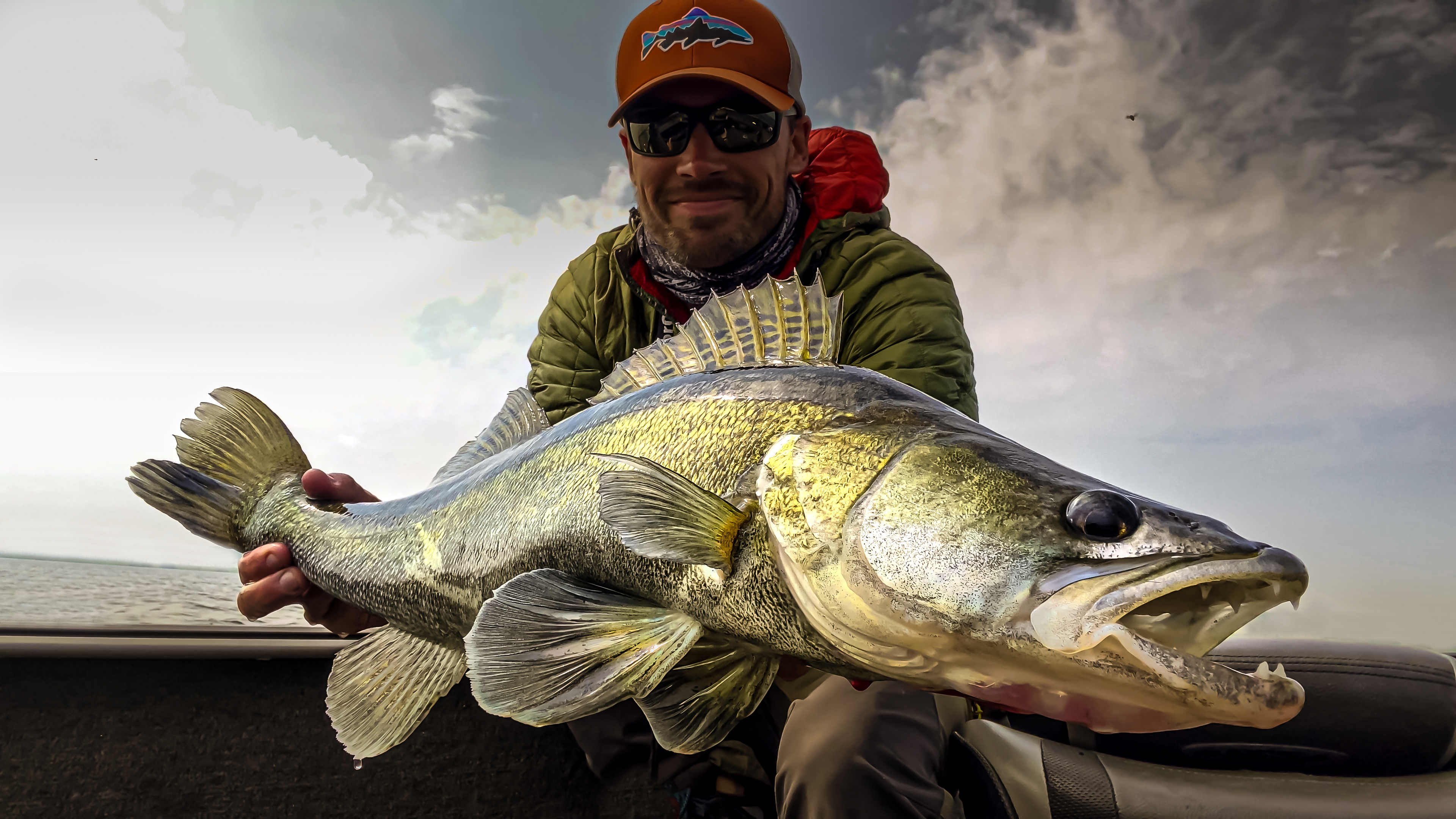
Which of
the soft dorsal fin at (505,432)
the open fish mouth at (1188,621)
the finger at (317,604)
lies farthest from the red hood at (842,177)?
the open fish mouth at (1188,621)

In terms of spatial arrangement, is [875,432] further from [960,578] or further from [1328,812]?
[1328,812]

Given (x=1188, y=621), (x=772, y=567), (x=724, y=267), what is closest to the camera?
(x=1188, y=621)

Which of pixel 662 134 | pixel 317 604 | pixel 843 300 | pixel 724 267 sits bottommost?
pixel 317 604

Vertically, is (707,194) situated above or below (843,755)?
above

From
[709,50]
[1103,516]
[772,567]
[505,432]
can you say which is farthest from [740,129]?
[1103,516]

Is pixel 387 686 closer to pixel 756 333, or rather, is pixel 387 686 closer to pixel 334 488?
pixel 334 488

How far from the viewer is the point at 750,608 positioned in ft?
2.72

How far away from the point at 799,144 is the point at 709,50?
1.59 ft

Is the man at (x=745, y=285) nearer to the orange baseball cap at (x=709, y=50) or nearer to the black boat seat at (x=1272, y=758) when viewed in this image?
the orange baseball cap at (x=709, y=50)

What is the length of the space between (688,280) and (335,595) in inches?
43.8

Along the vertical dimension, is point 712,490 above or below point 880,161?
below

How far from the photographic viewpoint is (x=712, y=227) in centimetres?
198

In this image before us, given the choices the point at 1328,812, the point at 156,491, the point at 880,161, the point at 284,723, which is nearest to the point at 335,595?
the point at 156,491

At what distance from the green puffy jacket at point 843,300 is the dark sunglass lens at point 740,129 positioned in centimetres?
30
